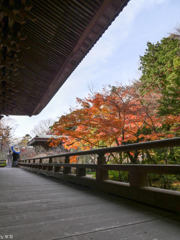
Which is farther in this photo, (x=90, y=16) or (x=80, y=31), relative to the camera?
(x=80, y=31)

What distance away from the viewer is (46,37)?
3264mm

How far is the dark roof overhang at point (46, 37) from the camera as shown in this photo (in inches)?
101

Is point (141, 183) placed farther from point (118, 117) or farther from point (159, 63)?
point (159, 63)

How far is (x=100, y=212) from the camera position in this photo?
6.24 ft

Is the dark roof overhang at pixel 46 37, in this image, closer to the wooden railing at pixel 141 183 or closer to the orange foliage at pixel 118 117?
the wooden railing at pixel 141 183

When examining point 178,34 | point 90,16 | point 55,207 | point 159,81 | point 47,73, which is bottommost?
point 55,207

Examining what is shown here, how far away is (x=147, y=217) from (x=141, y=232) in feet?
1.29

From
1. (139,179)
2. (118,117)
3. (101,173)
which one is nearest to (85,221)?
(139,179)

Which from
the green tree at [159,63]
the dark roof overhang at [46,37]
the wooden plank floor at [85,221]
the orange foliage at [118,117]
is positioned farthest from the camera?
the green tree at [159,63]

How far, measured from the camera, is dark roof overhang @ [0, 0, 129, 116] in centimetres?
255

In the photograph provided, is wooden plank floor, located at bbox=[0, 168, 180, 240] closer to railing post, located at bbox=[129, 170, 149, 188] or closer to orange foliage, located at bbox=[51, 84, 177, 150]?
railing post, located at bbox=[129, 170, 149, 188]

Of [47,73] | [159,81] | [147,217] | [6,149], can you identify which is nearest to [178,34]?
[159,81]

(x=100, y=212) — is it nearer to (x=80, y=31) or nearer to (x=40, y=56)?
(x=80, y=31)

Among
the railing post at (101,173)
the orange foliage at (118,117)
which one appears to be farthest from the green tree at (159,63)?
the railing post at (101,173)
